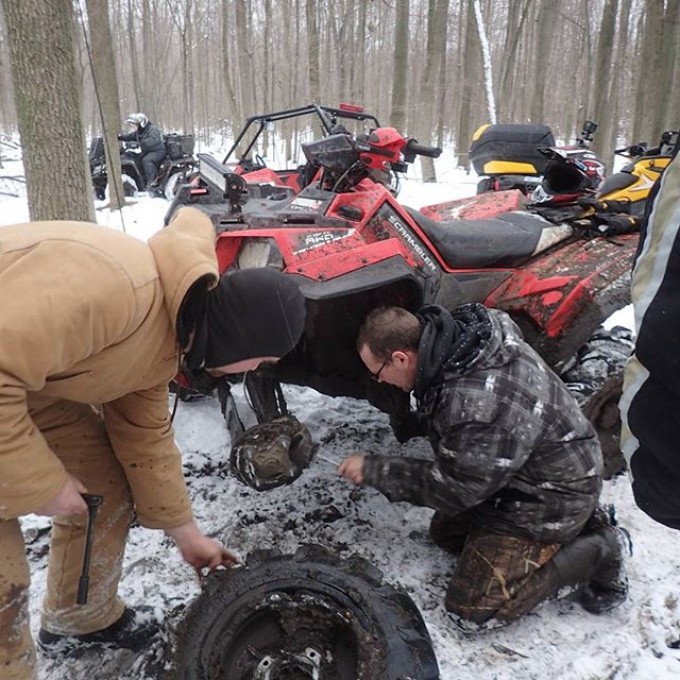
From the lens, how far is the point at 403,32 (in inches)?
499

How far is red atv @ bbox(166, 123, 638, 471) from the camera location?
107 inches

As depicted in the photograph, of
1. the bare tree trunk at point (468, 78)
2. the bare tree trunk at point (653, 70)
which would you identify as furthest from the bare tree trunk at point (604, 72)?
the bare tree trunk at point (468, 78)

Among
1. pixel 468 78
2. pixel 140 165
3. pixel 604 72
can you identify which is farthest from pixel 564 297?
pixel 468 78

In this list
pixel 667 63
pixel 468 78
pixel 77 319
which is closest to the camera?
pixel 77 319

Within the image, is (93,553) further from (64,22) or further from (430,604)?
(64,22)

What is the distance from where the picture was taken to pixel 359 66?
2031cm

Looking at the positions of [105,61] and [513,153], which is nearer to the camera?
[513,153]

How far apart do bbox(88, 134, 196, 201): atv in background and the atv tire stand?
10245 millimetres

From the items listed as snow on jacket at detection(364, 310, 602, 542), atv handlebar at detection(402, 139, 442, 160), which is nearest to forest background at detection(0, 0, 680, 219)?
atv handlebar at detection(402, 139, 442, 160)

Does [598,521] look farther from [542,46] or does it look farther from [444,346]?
[542,46]

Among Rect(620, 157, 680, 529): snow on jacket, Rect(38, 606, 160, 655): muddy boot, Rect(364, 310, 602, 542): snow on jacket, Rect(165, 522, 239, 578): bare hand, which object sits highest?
Rect(620, 157, 680, 529): snow on jacket

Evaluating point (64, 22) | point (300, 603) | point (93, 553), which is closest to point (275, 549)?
point (300, 603)

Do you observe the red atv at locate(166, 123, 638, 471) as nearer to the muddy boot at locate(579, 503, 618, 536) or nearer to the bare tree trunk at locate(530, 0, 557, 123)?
the muddy boot at locate(579, 503, 618, 536)

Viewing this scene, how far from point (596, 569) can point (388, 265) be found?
4.99 feet
